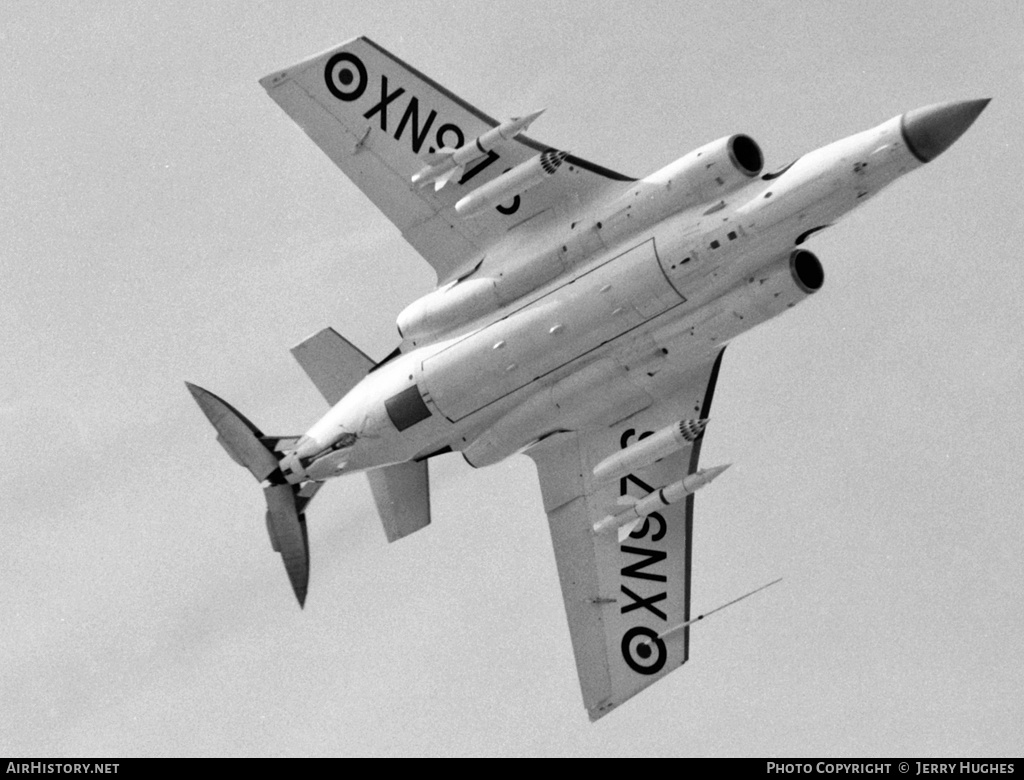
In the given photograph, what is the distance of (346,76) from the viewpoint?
130 feet

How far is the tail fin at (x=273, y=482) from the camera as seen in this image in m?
38.6

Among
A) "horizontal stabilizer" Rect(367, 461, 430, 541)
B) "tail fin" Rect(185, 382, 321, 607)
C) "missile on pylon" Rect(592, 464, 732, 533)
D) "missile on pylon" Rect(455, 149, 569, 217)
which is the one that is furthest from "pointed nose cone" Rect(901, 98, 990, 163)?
"tail fin" Rect(185, 382, 321, 607)

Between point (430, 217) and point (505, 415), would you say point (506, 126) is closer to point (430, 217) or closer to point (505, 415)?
point (430, 217)

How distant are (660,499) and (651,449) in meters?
1.31

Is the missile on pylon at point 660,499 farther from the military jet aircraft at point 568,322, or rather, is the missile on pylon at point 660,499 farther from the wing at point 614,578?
the wing at point 614,578

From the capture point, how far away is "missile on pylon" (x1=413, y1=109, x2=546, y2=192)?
118 feet

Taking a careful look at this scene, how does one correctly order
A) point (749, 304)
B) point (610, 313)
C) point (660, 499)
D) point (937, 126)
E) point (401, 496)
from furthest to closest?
1. point (401, 496)
2. point (660, 499)
3. point (610, 313)
4. point (749, 304)
5. point (937, 126)

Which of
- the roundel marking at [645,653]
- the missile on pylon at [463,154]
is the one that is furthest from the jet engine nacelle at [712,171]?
the roundel marking at [645,653]

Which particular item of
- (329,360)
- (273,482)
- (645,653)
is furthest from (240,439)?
(645,653)

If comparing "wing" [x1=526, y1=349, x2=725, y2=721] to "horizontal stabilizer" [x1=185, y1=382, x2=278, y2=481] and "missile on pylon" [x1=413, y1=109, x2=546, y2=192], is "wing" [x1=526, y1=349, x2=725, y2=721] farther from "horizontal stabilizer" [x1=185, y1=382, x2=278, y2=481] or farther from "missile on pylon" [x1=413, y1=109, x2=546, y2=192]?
"missile on pylon" [x1=413, y1=109, x2=546, y2=192]

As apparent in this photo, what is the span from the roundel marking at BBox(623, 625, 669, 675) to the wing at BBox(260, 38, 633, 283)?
9.51 m

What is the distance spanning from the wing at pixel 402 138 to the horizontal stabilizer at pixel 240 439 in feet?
17.7

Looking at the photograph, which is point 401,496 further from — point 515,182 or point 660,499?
point 515,182
